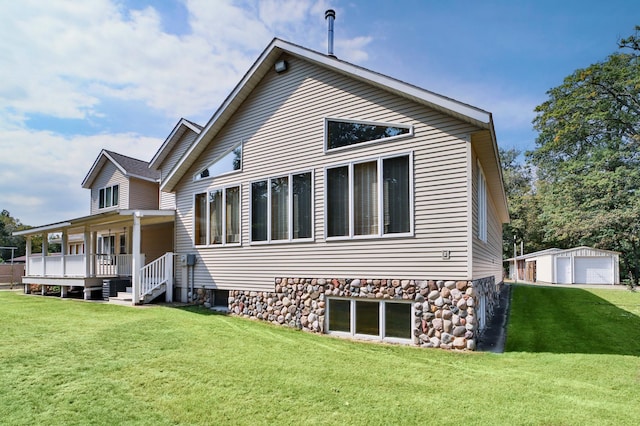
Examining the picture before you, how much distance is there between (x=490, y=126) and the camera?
7074mm

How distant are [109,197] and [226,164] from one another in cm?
1166

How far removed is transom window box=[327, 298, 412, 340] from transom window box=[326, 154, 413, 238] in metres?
1.48

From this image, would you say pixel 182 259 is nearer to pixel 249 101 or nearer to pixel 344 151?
pixel 249 101

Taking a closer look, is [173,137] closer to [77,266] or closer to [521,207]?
[77,266]

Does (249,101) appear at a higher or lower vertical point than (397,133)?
higher

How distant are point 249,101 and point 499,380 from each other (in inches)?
353

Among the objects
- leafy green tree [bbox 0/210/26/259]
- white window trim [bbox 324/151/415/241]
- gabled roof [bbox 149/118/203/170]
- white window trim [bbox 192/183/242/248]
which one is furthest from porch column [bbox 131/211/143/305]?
leafy green tree [bbox 0/210/26/259]

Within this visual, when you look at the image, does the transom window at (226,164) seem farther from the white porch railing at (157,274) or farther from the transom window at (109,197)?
the transom window at (109,197)

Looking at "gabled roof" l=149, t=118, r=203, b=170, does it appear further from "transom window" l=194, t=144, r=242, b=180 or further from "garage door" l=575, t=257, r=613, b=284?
"garage door" l=575, t=257, r=613, b=284

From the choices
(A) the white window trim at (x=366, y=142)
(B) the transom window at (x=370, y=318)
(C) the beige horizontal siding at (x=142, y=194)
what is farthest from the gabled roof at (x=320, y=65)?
(C) the beige horizontal siding at (x=142, y=194)

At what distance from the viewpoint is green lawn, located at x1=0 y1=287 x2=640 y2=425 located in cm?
430

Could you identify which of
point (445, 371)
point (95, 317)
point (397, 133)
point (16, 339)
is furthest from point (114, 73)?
point (445, 371)

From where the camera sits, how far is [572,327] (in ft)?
29.9

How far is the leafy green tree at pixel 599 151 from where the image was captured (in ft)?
85.9
